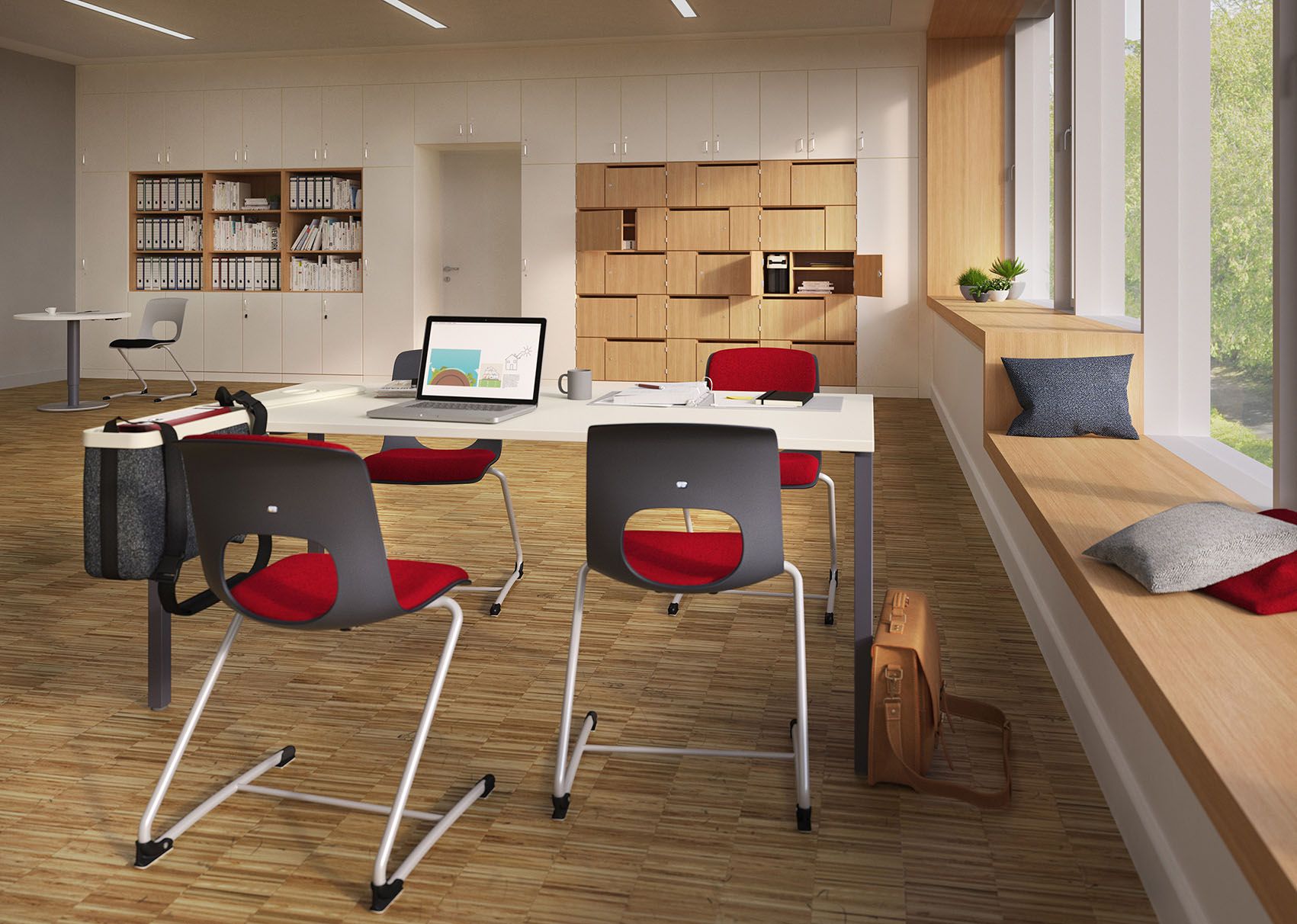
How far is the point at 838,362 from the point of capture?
10.3m

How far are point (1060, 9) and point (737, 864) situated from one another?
6.36 m

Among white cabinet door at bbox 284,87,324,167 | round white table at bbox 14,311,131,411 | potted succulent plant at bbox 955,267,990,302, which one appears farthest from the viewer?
white cabinet door at bbox 284,87,324,167

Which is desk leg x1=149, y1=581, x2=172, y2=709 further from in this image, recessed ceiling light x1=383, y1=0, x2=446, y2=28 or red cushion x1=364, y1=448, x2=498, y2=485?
recessed ceiling light x1=383, y1=0, x2=446, y2=28

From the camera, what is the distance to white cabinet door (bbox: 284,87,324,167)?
10797 mm

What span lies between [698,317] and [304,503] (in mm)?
8335

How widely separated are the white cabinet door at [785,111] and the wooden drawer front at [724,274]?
39.3 inches

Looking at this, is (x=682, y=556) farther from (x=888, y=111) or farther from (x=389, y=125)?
(x=389, y=125)

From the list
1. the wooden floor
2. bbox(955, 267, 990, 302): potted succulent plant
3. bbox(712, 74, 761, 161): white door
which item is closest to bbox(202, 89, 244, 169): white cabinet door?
bbox(712, 74, 761, 161): white door

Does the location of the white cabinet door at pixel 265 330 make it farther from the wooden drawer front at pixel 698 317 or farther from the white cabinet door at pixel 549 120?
the wooden drawer front at pixel 698 317

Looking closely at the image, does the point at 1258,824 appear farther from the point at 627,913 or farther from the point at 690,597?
the point at 690,597

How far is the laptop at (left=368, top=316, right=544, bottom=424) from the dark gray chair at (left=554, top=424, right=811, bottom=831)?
0.97 m

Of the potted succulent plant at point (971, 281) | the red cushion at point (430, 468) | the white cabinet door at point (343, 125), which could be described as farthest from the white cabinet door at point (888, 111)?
the red cushion at point (430, 468)

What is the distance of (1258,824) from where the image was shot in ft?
4.61

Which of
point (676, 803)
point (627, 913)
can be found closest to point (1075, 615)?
Result: point (676, 803)
